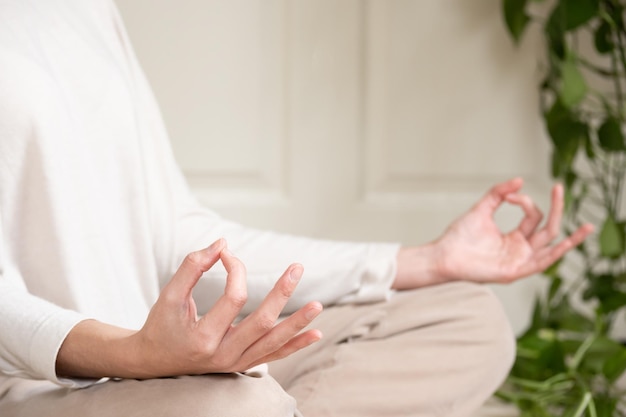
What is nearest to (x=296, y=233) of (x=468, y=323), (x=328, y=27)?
(x=328, y=27)

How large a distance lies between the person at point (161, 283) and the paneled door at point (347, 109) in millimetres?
658

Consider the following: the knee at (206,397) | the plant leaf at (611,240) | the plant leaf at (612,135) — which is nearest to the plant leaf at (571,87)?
the plant leaf at (612,135)

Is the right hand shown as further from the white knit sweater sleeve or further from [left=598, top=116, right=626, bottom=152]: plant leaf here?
[left=598, top=116, right=626, bottom=152]: plant leaf

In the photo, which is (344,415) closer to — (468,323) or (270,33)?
(468,323)

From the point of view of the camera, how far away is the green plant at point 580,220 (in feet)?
5.36

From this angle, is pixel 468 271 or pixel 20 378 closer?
pixel 20 378

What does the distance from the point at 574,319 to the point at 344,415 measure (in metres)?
1.04

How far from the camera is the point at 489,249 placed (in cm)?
128

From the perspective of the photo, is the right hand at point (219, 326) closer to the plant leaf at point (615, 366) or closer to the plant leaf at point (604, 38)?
the plant leaf at point (615, 366)

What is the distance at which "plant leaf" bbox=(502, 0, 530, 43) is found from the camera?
1.85 m

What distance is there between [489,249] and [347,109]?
0.78 meters

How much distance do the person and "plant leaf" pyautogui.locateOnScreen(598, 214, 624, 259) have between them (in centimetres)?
45

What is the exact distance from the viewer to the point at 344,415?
3.33 ft

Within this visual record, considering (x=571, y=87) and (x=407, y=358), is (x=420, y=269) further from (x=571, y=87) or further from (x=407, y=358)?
(x=571, y=87)
